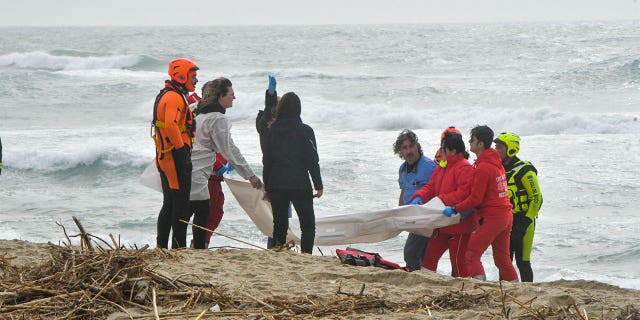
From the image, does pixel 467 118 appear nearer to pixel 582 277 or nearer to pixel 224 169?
pixel 582 277

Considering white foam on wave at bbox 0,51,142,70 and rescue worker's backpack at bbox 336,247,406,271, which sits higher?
white foam on wave at bbox 0,51,142,70

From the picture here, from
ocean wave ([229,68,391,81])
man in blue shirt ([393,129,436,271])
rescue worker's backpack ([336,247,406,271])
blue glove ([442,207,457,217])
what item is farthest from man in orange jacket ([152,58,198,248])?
ocean wave ([229,68,391,81])

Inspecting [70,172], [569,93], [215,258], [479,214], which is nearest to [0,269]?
[215,258]

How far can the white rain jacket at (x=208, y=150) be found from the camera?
7.38 meters

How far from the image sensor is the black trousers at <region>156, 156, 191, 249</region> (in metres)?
7.04

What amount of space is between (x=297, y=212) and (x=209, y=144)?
917 millimetres

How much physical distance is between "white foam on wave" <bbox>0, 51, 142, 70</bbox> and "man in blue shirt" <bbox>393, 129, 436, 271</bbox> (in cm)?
4630

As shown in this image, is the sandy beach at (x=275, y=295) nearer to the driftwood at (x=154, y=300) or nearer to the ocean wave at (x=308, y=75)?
the driftwood at (x=154, y=300)

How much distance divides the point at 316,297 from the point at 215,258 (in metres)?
1.66

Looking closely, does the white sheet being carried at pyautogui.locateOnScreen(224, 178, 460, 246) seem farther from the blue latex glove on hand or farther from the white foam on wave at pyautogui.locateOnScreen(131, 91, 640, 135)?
the white foam on wave at pyautogui.locateOnScreen(131, 91, 640, 135)

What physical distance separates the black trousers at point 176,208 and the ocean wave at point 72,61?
45.5m

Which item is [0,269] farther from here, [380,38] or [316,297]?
[380,38]

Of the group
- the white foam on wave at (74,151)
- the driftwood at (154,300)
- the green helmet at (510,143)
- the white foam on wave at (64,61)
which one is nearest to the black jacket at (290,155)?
the green helmet at (510,143)

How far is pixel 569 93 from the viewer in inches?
1293
